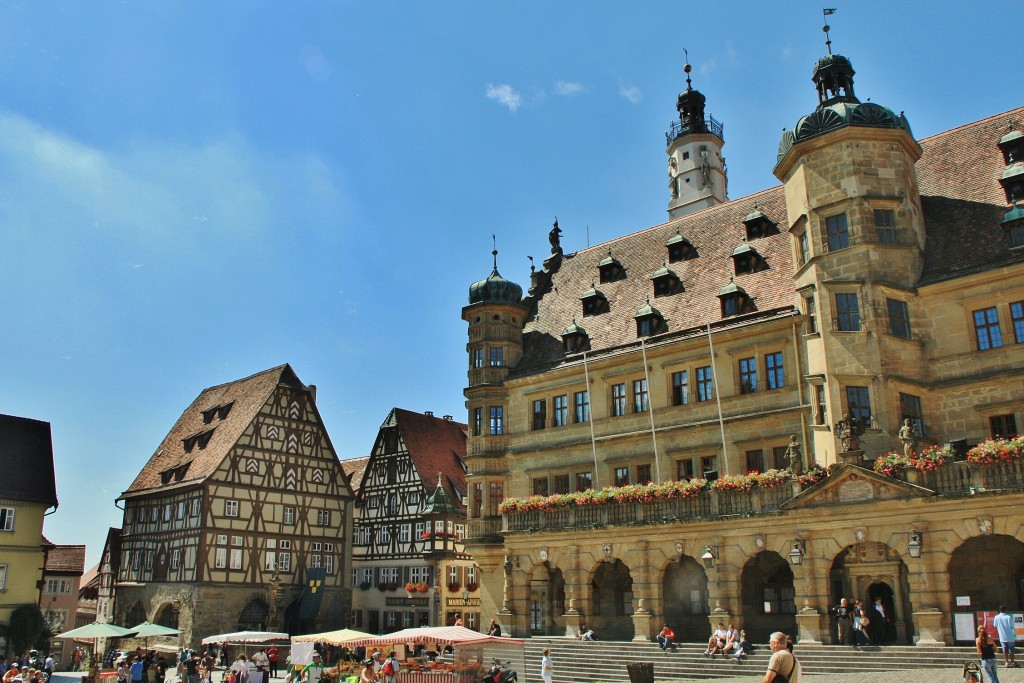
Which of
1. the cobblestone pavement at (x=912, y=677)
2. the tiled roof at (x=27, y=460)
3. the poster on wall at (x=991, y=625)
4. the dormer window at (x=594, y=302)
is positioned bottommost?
the cobblestone pavement at (x=912, y=677)

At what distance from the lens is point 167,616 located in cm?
4934

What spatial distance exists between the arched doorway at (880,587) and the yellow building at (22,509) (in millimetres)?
40049

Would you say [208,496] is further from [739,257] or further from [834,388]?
[834,388]

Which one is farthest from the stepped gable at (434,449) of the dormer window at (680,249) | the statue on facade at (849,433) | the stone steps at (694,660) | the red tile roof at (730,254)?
the statue on facade at (849,433)

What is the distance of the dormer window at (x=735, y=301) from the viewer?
33.6 meters

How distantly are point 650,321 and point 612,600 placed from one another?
11055 millimetres

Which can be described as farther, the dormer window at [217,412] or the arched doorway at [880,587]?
the dormer window at [217,412]

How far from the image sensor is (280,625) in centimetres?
5019

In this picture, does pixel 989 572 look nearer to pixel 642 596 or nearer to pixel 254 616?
pixel 642 596

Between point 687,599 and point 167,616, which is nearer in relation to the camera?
point 687,599

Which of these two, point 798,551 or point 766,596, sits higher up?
point 798,551

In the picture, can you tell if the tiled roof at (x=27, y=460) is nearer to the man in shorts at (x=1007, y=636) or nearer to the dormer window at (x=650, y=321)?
the dormer window at (x=650, y=321)

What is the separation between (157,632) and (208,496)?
13.0 meters

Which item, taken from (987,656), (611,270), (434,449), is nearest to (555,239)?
(611,270)
